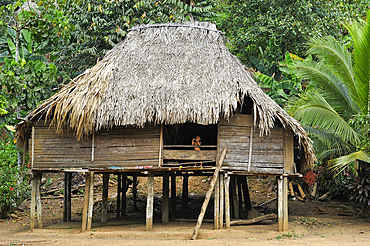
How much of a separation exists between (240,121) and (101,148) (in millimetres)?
3591

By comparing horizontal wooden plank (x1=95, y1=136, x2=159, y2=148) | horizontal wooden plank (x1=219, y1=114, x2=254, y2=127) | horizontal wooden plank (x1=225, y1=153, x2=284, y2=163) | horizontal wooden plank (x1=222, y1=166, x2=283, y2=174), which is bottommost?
horizontal wooden plank (x1=222, y1=166, x2=283, y2=174)

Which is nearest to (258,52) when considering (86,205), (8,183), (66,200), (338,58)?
(338,58)

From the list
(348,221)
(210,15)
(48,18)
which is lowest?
(348,221)

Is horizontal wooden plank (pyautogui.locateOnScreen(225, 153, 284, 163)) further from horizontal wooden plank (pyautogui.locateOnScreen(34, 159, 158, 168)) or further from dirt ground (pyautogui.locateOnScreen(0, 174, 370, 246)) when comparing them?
horizontal wooden plank (pyautogui.locateOnScreen(34, 159, 158, 168))

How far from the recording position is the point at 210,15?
17.9m

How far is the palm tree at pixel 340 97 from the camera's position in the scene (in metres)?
10.8

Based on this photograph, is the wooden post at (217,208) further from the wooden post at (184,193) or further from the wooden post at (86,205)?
the wooden post at (86,205)

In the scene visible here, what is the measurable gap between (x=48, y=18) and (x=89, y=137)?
5530 millimetres

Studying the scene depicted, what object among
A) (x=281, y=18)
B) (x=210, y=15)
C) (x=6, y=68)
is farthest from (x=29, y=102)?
(x=281, y=18)

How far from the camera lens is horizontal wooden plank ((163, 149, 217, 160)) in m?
10.5

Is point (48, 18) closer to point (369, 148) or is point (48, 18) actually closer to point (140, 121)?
point (140, 121)

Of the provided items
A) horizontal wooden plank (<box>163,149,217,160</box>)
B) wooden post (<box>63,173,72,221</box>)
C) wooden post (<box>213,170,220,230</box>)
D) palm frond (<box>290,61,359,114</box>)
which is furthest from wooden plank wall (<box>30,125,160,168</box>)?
palm frond (<box>290,61,359,114</box>)

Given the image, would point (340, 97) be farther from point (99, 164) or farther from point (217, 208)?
point (99, 164)

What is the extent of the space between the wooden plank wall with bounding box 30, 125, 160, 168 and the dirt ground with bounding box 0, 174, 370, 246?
1.73 meters
